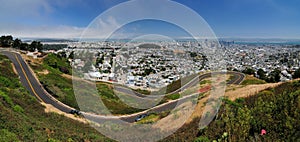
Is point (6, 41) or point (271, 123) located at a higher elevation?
point (6, 41)

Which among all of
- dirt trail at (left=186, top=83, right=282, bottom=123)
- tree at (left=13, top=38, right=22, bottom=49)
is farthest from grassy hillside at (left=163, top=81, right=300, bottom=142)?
tree at (left=13, top=38, right=22, bottom=49)

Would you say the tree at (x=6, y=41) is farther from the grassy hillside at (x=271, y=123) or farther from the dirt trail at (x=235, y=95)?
the grassy hillside at (x=271, y=123)

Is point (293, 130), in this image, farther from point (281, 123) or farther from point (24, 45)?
point (24, 45)

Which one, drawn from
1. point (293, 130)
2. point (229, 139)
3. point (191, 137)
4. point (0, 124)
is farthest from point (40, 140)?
point (293, 130)

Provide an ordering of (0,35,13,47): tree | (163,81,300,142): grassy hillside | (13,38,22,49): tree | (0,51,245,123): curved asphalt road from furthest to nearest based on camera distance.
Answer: (13,38,22,49): tree, (0,35,13,47): tree, (0,51,245,123): curved asphalt road, (163,81,300,142): grassy hillside

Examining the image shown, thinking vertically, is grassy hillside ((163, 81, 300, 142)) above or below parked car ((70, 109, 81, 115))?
above

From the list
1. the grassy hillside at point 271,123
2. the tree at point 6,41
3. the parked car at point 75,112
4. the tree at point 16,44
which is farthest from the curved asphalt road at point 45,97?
the tree at point 6,41

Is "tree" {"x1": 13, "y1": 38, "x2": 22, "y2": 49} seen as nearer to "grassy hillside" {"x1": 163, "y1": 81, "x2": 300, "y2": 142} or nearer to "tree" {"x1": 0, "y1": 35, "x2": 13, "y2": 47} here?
"tree" {"x1": 0, "y1": 35, "x2": 13, "y2": 47}

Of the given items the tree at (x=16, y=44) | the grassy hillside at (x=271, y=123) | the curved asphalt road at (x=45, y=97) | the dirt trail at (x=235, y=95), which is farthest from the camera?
the tree at (x=16, y=44)

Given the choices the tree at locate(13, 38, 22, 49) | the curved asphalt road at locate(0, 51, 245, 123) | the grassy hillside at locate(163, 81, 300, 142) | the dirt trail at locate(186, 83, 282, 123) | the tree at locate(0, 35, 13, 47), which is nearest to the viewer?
the grassy hillside at locate(163, 81, 300, 142)

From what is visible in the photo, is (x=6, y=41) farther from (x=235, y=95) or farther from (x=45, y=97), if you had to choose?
(x=235, y=95)

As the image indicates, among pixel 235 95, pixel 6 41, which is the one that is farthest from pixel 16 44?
pixel 235 95
